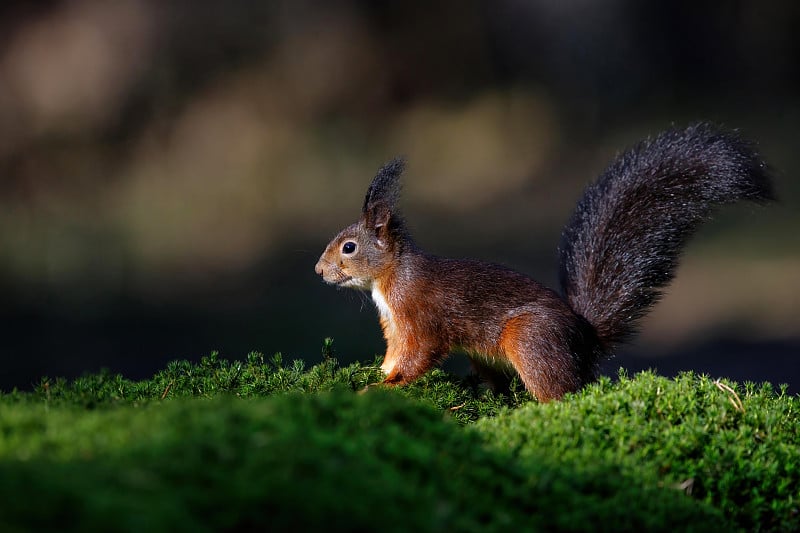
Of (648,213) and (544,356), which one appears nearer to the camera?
(544,356)

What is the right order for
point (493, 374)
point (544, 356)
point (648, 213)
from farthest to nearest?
point (493, 374) → point (648, 213) → point (544, 356)

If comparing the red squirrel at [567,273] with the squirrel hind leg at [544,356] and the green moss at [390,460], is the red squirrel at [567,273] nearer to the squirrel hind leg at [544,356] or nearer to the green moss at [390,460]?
the squirrel hind leg at [544,356]

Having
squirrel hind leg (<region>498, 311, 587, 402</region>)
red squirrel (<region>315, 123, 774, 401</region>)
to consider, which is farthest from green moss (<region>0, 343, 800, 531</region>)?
red squirrel (<region>315, 123, 774, 401</region>)

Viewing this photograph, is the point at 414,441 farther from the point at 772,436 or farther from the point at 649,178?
the point at 649,178

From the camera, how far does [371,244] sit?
4727 mm

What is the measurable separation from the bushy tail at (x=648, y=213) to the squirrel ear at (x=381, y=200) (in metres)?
1.10

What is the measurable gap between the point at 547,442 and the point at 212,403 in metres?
1.23

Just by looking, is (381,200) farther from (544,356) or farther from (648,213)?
(648,213)

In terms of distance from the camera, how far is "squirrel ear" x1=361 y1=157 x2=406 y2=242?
4.65m

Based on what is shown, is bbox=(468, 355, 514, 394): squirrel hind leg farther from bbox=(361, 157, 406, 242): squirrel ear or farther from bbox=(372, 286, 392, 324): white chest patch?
bbox=(361, 157, 406, 242): squirrel ear

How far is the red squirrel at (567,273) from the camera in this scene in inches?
166

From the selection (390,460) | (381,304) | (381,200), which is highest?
(381,200)

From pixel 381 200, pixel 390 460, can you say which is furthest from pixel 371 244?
pixel 390 460

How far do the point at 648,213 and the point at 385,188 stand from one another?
147 centimetres
